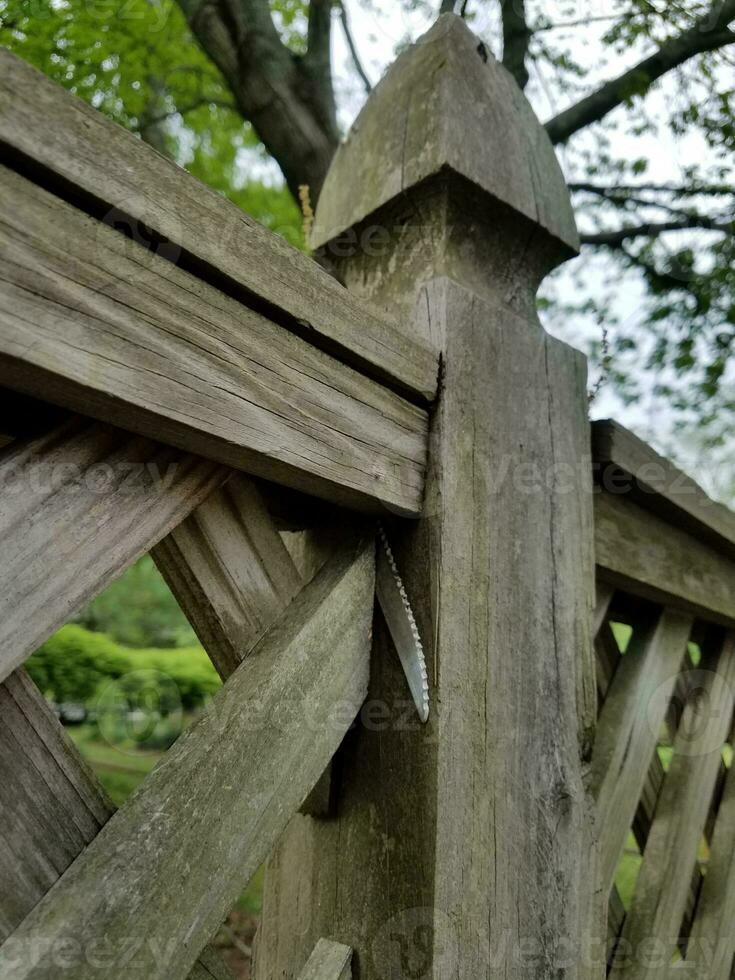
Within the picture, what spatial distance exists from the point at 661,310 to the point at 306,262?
11.8ft

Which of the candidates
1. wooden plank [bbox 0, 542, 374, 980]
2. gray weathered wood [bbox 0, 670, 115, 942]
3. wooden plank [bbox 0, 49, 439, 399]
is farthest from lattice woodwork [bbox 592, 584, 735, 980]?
gray weathered wood [bbox 0, 670, 115, 942]

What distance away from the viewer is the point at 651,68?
3.46 m

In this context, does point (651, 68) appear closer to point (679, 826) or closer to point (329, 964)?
point (679, 826)

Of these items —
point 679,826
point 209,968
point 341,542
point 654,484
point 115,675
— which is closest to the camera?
point 209,968

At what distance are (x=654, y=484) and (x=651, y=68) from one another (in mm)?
2860

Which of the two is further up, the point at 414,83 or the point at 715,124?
the point at 715,124

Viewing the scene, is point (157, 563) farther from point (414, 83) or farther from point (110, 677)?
point (110, 677)

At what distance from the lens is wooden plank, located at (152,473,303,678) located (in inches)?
41.2

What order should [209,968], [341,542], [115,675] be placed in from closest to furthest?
[209,968]
[341,542]
[115,675]

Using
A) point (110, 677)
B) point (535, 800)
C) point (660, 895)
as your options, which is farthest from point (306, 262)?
point (110, 677)

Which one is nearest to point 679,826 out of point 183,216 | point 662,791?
point 662,791

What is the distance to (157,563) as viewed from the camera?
3.52 ft

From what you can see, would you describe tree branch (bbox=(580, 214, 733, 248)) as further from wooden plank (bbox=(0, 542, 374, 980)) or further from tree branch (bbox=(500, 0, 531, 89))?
wooden plank (bbox=(0, 542, 374, 980))

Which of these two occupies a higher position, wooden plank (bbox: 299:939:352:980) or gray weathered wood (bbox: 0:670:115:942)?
gray weathered wood (bbox: 0:670:115:942)
